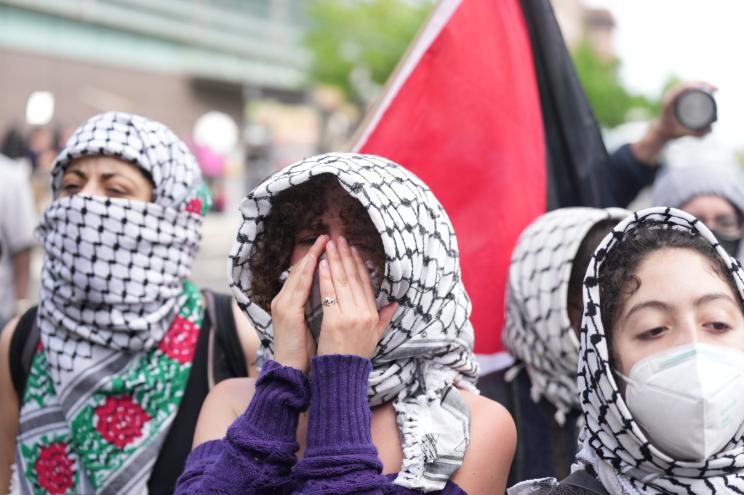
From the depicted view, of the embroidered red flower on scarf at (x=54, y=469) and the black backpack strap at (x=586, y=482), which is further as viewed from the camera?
the embroidered red flower on scarf at (x=54, y=469)

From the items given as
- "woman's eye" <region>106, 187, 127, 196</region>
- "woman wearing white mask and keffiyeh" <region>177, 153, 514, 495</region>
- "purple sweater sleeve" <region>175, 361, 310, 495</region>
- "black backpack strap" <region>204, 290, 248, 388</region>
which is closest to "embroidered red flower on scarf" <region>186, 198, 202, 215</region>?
"woman's eye" <region>106, 187, 127, 196</region>

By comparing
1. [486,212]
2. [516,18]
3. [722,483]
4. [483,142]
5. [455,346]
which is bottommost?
[722,483]

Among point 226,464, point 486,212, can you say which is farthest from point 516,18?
point 226,464

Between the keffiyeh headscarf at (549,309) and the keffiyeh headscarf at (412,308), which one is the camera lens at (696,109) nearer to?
the keffiyeh headscarf at (549,309)

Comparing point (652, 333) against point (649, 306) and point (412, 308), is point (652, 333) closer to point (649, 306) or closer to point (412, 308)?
point (649, 306)

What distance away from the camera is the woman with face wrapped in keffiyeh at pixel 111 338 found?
2.47 meters

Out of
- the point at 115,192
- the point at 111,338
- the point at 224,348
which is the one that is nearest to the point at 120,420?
the point at 111,338

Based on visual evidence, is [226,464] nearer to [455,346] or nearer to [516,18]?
[455,346]

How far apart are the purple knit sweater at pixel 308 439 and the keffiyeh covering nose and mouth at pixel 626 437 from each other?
32cm

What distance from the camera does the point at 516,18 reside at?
3330 mm

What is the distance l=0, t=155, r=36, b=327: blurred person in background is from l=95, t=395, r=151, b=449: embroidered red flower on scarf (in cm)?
191

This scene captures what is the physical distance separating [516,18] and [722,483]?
2235 mm

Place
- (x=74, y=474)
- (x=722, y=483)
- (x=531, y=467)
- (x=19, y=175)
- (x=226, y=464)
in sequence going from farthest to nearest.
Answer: (x=19, y=175) → (x=74, y=474) → (x=531, y=467) → (x=226, y=464) → (x=722, y=483)

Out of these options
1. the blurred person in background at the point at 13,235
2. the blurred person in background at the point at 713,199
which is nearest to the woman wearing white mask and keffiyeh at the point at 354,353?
the blurred person in background at the point at 713,199
